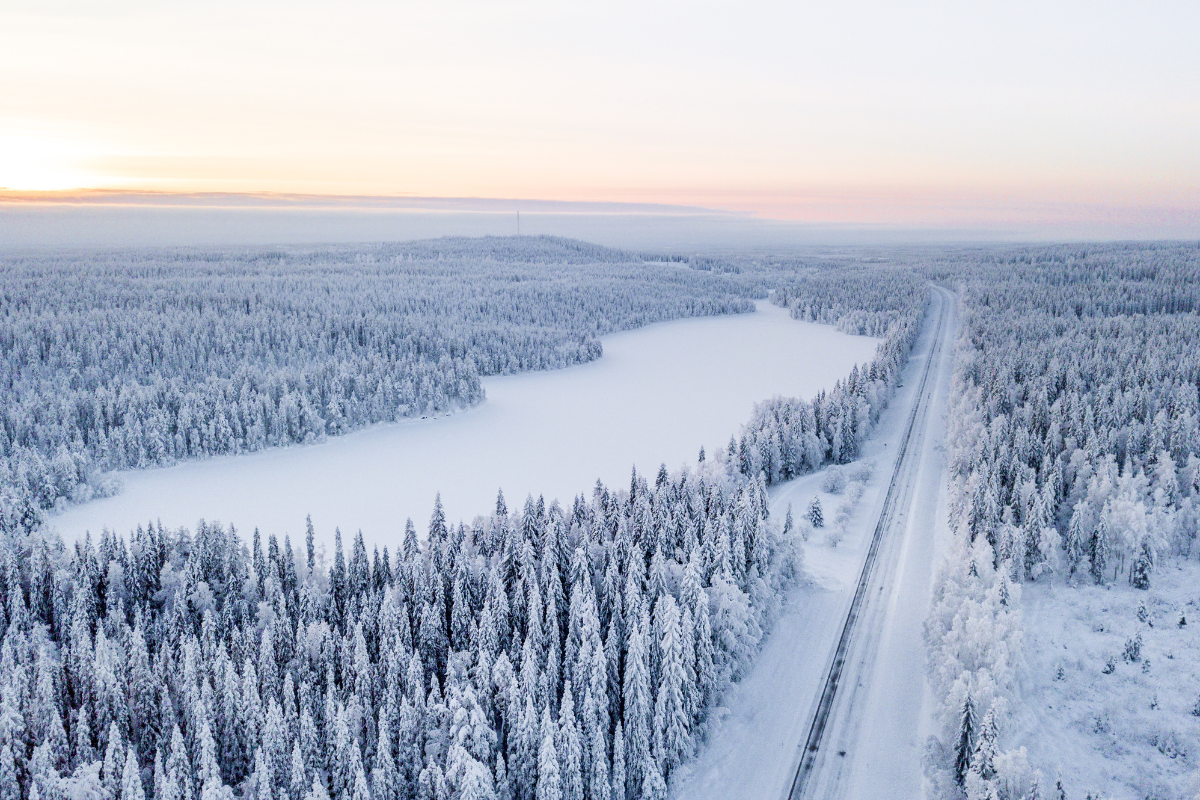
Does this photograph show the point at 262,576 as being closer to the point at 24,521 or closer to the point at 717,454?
the point at 24,521

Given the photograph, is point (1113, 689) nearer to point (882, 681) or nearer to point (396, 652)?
point (882, 681)

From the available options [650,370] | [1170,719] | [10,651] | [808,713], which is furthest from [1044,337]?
[10,651]

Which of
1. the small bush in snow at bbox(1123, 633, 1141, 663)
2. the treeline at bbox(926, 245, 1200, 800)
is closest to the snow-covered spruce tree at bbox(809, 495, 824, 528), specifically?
the treeline at bbox(926, 245, 1200, 800)

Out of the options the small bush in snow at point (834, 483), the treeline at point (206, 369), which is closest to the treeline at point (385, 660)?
the small bush in snow at point (834, 483)

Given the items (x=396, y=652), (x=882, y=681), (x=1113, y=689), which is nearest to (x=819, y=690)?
(x=882, y=681)

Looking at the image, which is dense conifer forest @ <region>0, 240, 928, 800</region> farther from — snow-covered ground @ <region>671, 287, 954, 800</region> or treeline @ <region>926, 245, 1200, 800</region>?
treeline @ <region>926, 245, 1200, 800</region>

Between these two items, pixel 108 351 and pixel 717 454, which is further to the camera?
pixel 108 351
